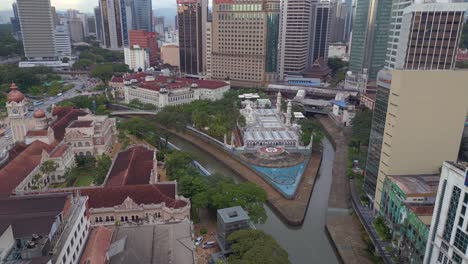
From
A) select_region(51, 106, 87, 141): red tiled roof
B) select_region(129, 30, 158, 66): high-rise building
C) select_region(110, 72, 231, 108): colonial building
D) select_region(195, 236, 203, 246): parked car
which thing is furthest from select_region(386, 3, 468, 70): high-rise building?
select_region(129, 30, 158, 66): high-rise building

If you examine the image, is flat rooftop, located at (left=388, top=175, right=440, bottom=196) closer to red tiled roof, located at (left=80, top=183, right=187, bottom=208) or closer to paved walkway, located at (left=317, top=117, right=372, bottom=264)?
paved walkway, located at (left=317, top=117, right=372, bottom=264)

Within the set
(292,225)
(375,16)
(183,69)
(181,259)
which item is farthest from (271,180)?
(183,69)

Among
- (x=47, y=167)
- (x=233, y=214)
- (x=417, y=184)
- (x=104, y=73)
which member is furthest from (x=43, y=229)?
(x=104, y=73)

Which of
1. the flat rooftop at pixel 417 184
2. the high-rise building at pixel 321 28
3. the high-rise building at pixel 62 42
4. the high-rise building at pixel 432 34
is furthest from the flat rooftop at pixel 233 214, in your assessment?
the high-rise building at pixel 62 42

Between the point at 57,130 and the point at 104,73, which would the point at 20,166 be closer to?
the point at 57,130

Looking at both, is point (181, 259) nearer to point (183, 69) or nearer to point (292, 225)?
point (292, 225)

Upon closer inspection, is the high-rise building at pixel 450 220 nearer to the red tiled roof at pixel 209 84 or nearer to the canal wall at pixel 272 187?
the canal wall at pixel 272 187
